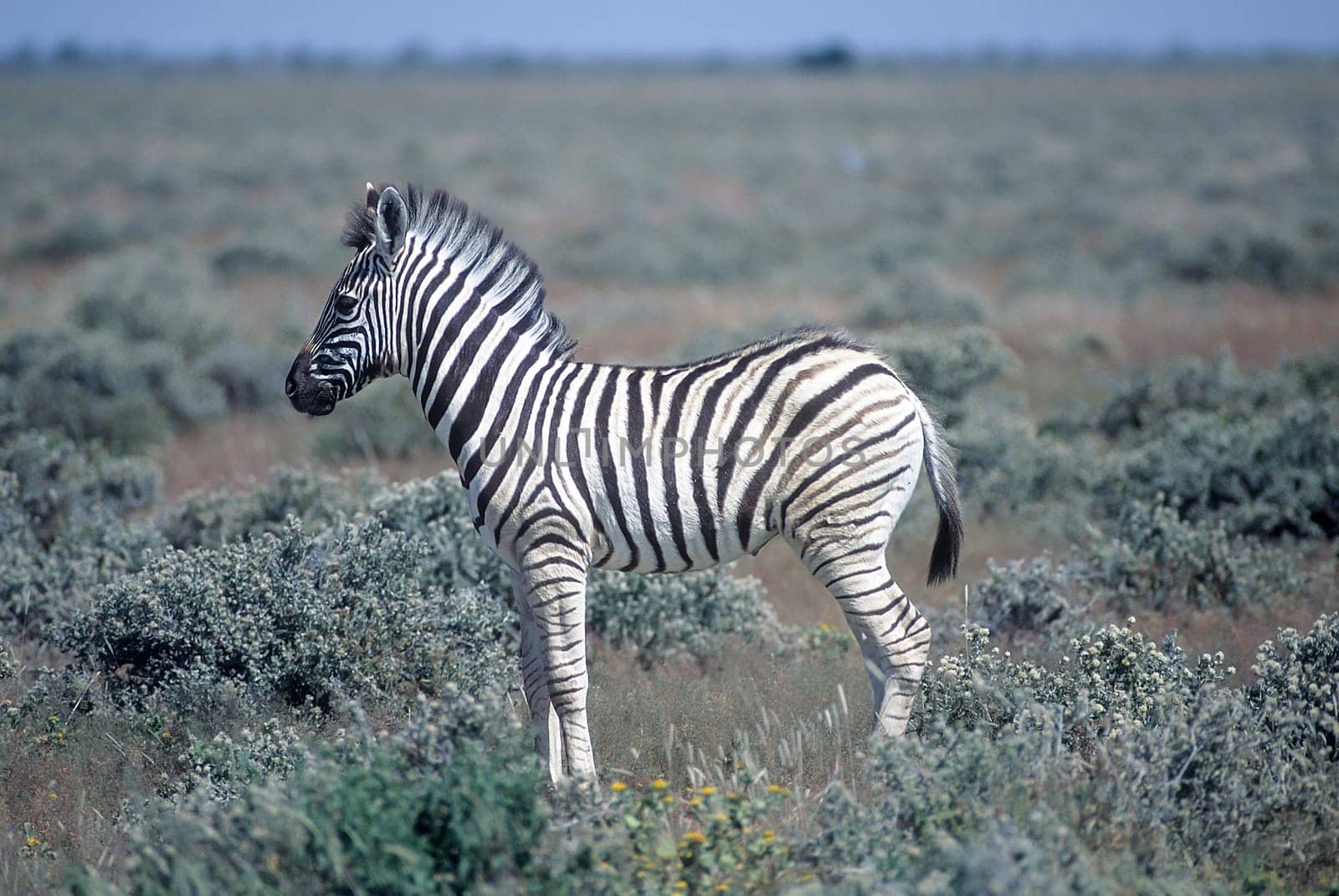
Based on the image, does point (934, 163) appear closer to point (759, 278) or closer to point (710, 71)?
point (759, 278)

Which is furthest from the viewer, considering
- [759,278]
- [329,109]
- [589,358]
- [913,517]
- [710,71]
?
[710,71]

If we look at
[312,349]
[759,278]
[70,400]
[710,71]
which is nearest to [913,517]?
[312,349]

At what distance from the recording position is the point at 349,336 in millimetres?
5172

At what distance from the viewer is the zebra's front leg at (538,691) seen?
17.1ft

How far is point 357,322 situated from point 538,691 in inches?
72.9

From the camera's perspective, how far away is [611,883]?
12.3 feet

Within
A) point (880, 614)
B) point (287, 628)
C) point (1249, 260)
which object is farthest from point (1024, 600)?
point (1249, 260)

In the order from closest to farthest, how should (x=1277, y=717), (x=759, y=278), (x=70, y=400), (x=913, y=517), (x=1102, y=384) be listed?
(x=1277, y=717)
(x=913, y=517)
(x=70, y=400)
(x=1102, y=384)
(x=759, y=278)

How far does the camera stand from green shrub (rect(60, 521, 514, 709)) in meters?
5.90

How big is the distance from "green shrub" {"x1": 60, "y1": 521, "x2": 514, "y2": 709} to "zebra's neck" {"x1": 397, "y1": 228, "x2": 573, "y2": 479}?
1.32 m

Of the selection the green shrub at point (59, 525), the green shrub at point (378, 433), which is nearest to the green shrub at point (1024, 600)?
the green shrub at point (59, 525)

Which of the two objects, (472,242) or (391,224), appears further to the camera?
(472,242)

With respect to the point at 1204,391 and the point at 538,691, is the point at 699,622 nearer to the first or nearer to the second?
the point at 538,691

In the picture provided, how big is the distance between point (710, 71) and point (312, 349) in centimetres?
14795
